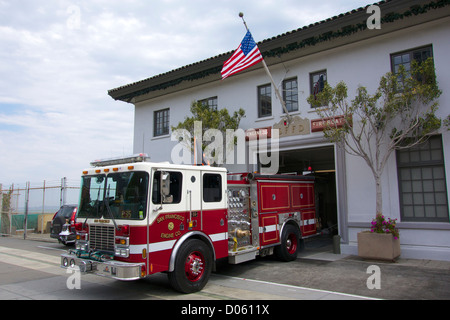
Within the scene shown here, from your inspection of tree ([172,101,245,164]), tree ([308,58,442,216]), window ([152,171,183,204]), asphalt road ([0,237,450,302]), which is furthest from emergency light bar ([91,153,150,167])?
tree ([172,101,245,164])

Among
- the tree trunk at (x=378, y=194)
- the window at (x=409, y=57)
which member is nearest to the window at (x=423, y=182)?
the tree trunk at (x=378, y=194)

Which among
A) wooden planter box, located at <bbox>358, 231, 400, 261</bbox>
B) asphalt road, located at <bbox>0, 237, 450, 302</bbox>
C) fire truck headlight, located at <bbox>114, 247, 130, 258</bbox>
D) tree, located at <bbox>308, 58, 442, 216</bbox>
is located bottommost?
asphalt road, located at <bbox>0, 237, 450, 302</bbox>

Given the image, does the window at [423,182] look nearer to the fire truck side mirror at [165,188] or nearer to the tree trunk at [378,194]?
the tree trunk at [378,194]

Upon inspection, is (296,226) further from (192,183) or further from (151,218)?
(151,218)

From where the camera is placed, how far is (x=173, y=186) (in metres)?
6.77

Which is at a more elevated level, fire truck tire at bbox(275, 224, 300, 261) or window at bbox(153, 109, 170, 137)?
window at bbox(153, 109, 170, 137)

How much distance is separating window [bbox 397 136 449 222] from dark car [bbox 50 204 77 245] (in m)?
11.6

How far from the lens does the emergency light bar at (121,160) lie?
6.71m

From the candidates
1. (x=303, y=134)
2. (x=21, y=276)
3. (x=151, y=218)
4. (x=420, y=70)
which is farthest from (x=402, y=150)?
(x=21, y=276)

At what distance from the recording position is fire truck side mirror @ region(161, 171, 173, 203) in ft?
21.1

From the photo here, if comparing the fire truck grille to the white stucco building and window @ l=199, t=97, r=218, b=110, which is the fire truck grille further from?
window @ l=199, t=97, r=218, b=110

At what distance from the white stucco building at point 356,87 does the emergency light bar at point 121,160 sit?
7.16m

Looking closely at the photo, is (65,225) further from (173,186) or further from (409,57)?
(409,57)

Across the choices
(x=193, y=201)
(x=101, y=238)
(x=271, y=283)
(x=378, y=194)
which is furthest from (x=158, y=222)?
(x=378, y=194)
